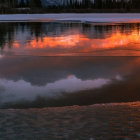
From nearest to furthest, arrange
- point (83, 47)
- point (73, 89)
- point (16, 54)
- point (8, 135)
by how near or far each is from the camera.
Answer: point (8, 135) < point (73, 89) < point (16, 54) < point (83, 47)

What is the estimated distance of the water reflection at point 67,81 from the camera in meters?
5.19

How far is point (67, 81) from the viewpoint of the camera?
6441 millimetres

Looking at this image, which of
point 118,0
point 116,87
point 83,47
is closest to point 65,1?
point 118,0

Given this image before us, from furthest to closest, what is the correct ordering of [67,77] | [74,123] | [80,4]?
1. [80,4]
2. [67,77]
3. [74,123]

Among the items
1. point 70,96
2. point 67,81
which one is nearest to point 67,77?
point 67,81

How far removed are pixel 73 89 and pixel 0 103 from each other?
1479 mm

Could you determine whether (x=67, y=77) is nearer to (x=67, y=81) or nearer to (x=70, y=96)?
(x=67, y=81)

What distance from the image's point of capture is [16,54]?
10336mm

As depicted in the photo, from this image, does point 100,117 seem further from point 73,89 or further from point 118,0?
point 118,0

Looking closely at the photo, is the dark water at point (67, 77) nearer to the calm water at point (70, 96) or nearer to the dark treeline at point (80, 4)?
the calm water at point (70, 96)

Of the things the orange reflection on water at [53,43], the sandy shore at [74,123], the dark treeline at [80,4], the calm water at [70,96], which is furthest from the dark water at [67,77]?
the dark treeline at [80,4]

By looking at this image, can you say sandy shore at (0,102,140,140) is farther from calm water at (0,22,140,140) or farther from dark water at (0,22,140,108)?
dark water at (0,22,140,108)

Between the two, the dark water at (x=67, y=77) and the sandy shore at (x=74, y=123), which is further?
the dark water at (x=67, y=77)

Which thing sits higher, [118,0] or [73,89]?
[118,0]
